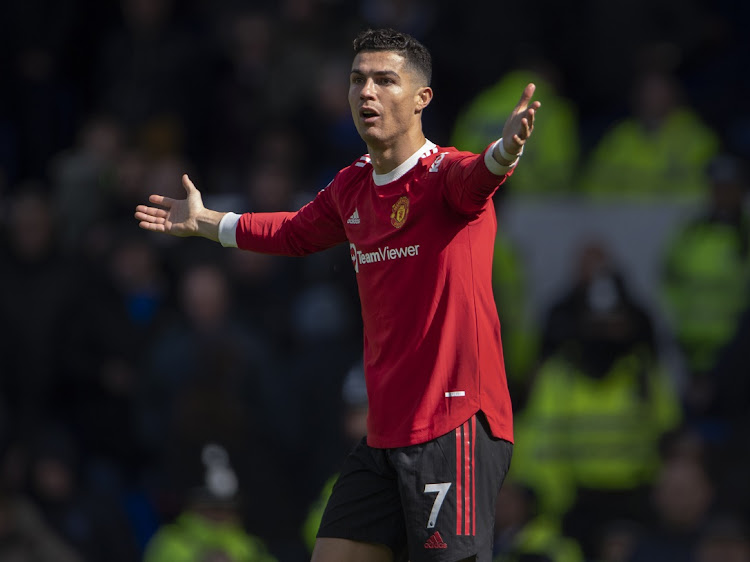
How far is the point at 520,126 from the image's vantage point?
468 cm

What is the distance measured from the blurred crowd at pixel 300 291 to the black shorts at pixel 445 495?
9.00 feet

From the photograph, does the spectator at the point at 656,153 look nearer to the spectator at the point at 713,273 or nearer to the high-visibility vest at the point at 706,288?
the spectator at the point at 713,273

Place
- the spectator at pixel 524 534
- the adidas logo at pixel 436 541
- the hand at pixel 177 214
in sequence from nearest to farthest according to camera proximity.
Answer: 1. the adidas logo at pixel 436 541
2. the hand at pixel 177 214
3. the spectator at pixel 524 534

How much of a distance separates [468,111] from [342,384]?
251cm

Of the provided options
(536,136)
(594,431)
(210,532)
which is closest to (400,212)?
(210,532)

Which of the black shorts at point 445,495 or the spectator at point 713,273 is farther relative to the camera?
the spectator at point 713,273

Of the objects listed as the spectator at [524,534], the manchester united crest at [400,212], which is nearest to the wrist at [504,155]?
the manchester united crest at [400,212]

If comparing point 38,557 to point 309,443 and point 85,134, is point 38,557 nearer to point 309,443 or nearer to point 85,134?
point 309,443

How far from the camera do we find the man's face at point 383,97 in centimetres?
516

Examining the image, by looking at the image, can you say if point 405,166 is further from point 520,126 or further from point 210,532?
point 210,532

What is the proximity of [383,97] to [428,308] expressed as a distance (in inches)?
28.7

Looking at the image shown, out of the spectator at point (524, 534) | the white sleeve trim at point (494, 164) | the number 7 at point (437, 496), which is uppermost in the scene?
the white sleeve trim at point (494, 164)

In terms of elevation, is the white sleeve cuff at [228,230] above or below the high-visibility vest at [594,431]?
above

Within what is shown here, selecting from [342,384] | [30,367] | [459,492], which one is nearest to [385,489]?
[459,492]
